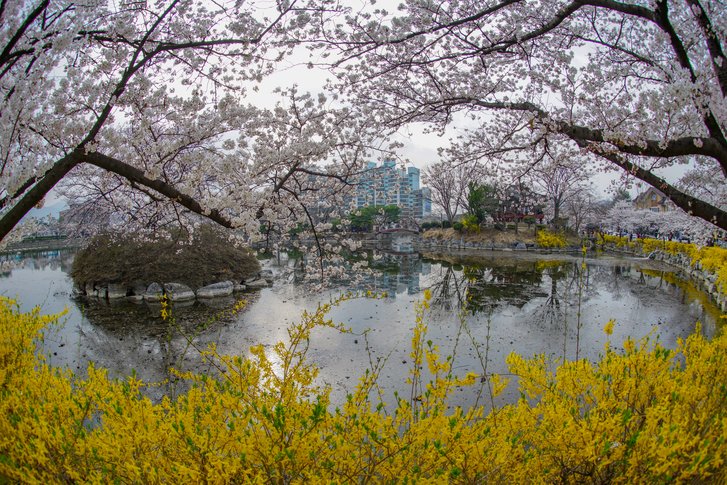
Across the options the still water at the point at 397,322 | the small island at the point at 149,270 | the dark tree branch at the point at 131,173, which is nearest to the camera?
the dark tree branch at the point at 131,173

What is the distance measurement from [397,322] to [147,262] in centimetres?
936

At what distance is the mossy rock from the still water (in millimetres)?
1205

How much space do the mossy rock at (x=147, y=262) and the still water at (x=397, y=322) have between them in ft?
3.95

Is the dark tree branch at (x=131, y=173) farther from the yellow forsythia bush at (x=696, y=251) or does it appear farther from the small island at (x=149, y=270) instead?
the yellow forsythia bush at (x=696, y=251)

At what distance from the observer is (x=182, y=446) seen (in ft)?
5.63

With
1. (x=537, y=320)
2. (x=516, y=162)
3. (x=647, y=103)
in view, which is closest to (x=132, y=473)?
(x=647, y=103)

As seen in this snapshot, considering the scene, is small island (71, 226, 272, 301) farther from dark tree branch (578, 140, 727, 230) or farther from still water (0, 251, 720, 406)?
dark tree branch (578, 140, 727, 230)

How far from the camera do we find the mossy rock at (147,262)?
13.5 meters

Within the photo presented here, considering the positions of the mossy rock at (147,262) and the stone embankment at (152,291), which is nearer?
the stone embankment at (152,291)

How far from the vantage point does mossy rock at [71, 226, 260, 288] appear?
13.5 m

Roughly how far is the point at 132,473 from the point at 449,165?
219 inches

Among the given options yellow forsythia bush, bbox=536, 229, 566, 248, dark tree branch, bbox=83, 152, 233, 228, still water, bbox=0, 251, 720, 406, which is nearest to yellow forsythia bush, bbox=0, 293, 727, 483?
still water, bbox=0, 251, 720, 406

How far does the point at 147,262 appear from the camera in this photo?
→ 45.1 feet

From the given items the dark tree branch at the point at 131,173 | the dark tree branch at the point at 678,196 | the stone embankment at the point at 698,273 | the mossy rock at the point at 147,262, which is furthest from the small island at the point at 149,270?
the stone embankment at the point at 698,273
